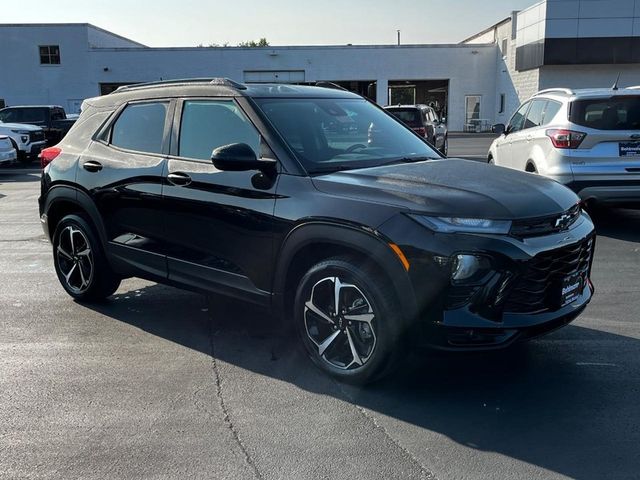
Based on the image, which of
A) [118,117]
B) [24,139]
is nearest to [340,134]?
[118,117]

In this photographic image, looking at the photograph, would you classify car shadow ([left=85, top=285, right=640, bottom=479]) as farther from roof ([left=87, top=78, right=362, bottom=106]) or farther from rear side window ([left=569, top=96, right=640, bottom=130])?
rear side window ([left=569, top=96, right=640, bottom=130])

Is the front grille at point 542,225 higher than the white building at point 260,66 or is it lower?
lower

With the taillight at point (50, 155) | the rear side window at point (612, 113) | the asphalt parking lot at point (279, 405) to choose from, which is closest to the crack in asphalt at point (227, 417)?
the asphalt parking lot at point (279, 405)

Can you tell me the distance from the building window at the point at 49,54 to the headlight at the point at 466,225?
4299 cm

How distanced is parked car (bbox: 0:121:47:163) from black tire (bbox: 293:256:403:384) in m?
18.9

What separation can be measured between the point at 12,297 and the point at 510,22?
122ft

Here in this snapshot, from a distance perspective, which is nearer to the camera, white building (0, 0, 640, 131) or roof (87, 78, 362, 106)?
roof (87, 78, 362, 106)

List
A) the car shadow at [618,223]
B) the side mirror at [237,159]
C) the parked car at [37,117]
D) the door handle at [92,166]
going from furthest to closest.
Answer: the parked car at [37,117], the car shadow at [618,223], the door handle at [92,166], the side mirror at [237,159]

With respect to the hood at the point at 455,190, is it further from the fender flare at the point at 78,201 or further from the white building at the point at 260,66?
the white building at the point at 260,66

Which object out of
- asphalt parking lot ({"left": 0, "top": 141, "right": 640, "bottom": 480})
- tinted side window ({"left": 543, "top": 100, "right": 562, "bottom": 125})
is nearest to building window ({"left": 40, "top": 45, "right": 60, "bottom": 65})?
tinted side window ({"left": 543, "top": 100, "right": 562, "bottom": 125})

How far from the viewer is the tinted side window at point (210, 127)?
4500 millimetres

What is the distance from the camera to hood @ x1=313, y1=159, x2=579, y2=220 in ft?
11.7

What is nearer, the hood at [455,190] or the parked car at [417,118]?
the hood at [455,190]

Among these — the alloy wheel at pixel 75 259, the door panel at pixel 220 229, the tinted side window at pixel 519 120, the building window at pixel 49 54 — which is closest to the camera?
the door panel at pixel 220 229
